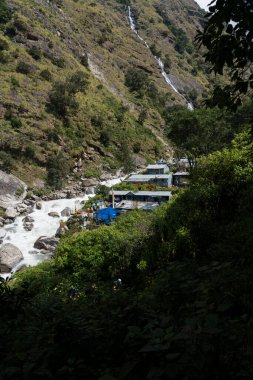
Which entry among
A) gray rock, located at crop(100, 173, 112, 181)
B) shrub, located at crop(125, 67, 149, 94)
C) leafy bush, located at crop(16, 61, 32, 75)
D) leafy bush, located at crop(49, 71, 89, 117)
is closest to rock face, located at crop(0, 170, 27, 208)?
gray rock, located at crop(100, 173, 112, 181)

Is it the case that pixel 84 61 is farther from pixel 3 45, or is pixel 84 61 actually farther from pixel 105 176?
pixel 105 176

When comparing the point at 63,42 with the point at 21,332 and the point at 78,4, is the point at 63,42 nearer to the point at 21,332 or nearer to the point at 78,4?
the point at 78,4

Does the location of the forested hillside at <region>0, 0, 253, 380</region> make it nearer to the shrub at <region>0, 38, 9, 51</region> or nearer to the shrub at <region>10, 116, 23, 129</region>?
the shrub at <region>10, 116, 23, 129</region>

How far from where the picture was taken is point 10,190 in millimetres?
34125

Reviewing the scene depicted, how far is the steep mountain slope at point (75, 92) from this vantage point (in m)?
43.9

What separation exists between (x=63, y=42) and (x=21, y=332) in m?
75.3

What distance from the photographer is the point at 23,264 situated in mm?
22125

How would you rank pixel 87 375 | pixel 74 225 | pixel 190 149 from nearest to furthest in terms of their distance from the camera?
1. pixel 87 375
2. pixel 74 225
3. pixel 190 149

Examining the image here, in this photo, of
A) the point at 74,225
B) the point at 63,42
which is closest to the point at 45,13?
the point at 63,42

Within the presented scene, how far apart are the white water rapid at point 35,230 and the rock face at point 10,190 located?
7.55 ft

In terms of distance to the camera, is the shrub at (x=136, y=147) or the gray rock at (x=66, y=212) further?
the shrub at (x=136, y=147)

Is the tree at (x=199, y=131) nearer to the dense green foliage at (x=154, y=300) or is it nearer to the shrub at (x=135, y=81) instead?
the dense green foliage at (x=154, y=300)

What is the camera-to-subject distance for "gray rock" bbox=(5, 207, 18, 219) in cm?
2952

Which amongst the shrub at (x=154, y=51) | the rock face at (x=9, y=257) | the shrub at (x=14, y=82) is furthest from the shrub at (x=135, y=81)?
the rock face at (x=9, y=257)
